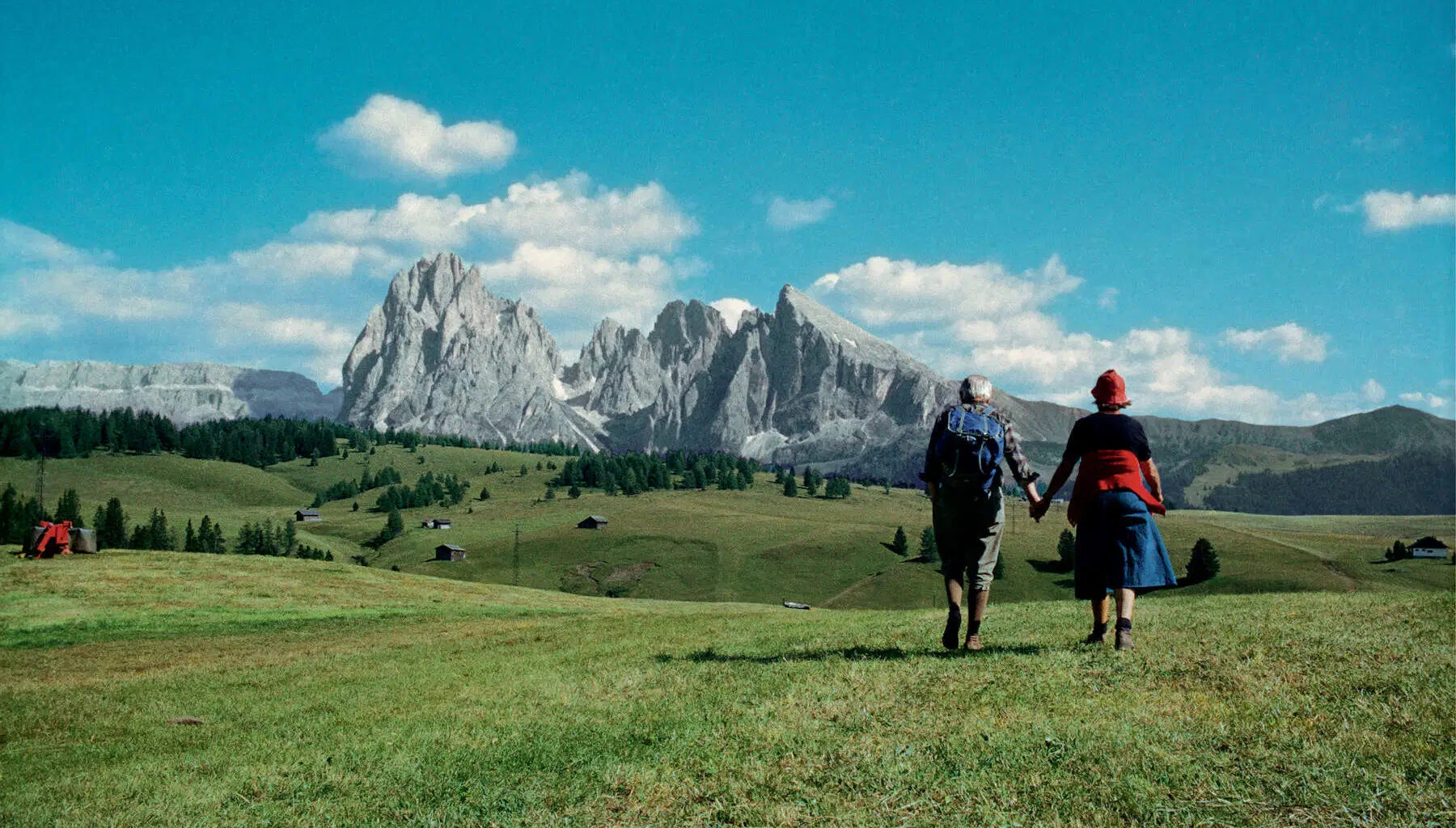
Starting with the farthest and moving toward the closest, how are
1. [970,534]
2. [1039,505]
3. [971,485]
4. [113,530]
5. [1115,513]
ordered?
[113,530]
[1039,505]
[970,534]
[971,485]
[1115,513]

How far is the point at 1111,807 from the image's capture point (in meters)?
6.30

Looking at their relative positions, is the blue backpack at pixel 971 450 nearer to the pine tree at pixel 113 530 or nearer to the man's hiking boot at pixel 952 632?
the man's hiking boot at pixel 952 632

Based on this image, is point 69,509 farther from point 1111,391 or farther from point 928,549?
point 1111,391

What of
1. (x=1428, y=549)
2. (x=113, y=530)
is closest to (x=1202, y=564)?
(x=1428, y=549)

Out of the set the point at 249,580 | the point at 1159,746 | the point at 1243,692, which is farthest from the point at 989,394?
the point at 249,580

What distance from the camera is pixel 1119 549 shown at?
41.8 ft

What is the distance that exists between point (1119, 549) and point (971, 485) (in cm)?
227

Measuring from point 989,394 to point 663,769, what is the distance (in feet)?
27.6

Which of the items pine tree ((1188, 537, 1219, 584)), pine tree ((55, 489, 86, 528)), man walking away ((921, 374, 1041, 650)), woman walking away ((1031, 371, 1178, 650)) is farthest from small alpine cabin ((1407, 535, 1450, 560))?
pine tree ((55, 489, 86, 528))

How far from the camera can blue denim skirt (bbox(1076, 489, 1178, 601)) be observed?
1261cm

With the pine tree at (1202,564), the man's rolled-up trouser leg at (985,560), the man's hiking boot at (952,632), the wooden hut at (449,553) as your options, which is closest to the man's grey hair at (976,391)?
the man's rolled-up trouser leg at (985,560)

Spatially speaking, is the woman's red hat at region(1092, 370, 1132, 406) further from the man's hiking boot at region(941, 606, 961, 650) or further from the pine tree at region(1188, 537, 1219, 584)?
the pine tree at region(1188, 537, 1219, 584)

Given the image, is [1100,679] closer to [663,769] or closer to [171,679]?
[663,769]

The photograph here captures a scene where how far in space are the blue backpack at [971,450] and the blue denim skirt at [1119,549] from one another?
1492 millimetres
